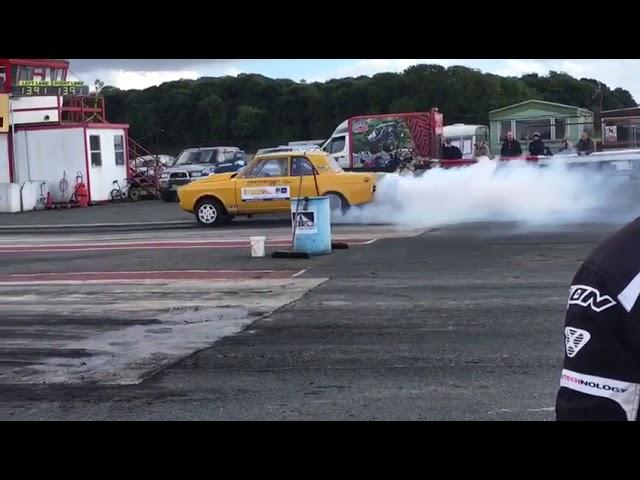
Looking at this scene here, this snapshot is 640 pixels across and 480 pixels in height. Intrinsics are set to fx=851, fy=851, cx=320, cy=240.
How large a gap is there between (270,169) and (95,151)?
12305mm

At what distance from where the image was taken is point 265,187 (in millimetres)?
20047

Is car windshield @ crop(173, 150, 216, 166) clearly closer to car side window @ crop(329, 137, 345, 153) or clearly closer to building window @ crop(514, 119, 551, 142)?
car side window @ crop(329, 137, 345, 153)

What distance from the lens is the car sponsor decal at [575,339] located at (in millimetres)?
1833

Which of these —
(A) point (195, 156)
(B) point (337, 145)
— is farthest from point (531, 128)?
(A) point (195, 156)

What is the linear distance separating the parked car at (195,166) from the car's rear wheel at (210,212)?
8.65 meters

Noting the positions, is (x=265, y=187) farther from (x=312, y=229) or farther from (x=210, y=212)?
(x=312, y=229)

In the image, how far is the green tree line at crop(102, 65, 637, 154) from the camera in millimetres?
43750

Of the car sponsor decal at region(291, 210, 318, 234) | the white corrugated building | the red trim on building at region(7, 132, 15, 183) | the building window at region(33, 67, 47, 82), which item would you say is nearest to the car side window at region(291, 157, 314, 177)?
the car sponsor decal at region(291, 210, 318, 234)

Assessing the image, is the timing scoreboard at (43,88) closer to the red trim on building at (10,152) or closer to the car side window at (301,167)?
the red trim on building at (10,152)

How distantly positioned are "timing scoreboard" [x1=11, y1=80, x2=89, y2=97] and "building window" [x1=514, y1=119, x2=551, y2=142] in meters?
17.2
